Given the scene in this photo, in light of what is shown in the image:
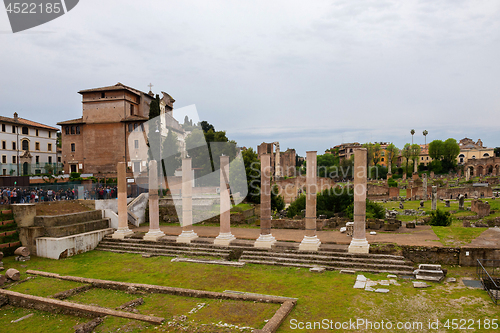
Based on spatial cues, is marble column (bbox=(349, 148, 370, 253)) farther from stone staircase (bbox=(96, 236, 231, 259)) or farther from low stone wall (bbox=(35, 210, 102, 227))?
low stone wall (bbox=(35, 210, 102, 227))

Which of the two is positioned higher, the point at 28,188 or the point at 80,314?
the point at 28,188

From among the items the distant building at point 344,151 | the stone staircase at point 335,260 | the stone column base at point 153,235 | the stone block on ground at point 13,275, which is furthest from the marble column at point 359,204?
the distant building at point 344,151

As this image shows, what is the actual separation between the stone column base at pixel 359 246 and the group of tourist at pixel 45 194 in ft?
62.5

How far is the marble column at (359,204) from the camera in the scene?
14281mm

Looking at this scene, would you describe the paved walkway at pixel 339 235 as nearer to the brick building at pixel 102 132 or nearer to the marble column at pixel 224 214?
the marble column at pixel 224 214

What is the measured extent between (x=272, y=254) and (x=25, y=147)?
41894 mm

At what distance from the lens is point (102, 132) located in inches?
1517

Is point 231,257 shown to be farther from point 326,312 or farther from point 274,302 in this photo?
point 326,312

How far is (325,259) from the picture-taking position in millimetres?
14180

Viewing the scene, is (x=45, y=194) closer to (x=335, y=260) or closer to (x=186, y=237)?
(x=186, y=237)

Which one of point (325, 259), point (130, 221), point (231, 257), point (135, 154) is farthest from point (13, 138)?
point (325, 259)

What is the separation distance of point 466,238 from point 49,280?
18.7 m

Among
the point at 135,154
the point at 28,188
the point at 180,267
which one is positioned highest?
the point at 135,154

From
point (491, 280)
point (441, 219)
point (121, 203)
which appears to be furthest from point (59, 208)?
point (441, 219)
